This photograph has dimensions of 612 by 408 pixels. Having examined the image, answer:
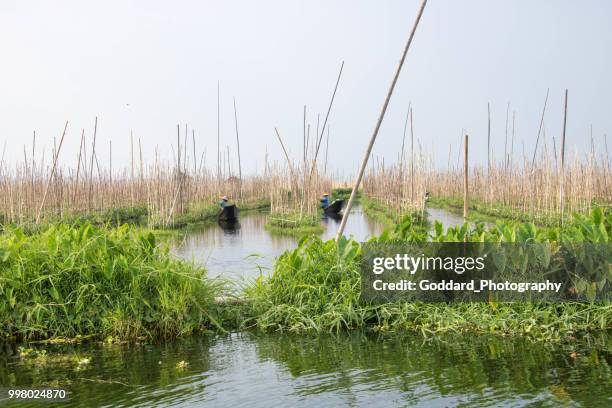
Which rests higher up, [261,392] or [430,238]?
[430,238]

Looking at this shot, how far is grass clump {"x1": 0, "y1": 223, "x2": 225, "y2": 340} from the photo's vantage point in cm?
411

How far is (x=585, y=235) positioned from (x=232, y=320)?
8.51 feet

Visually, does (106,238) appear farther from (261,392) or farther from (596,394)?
(596,394)

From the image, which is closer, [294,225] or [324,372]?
[324,372]

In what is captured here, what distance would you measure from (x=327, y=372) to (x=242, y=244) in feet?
21.5

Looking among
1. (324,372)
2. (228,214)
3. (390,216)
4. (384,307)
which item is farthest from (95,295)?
(390,216)

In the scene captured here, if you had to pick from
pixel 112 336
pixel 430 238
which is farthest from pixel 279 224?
pixel 112 336

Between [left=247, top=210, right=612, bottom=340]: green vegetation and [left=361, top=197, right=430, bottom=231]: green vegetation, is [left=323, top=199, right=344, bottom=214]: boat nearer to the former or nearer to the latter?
[left=361, top=197, right=430, bottom=231]: green vegetation

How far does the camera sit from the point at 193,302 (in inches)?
166

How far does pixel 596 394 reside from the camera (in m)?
2.91

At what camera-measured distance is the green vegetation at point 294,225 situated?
11.3 meters

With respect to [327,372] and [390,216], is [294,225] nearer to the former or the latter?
[390,216]

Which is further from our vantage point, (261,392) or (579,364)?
(579,364)

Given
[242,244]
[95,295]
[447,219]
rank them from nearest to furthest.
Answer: [95,295]
[242,244]
[447,219]
